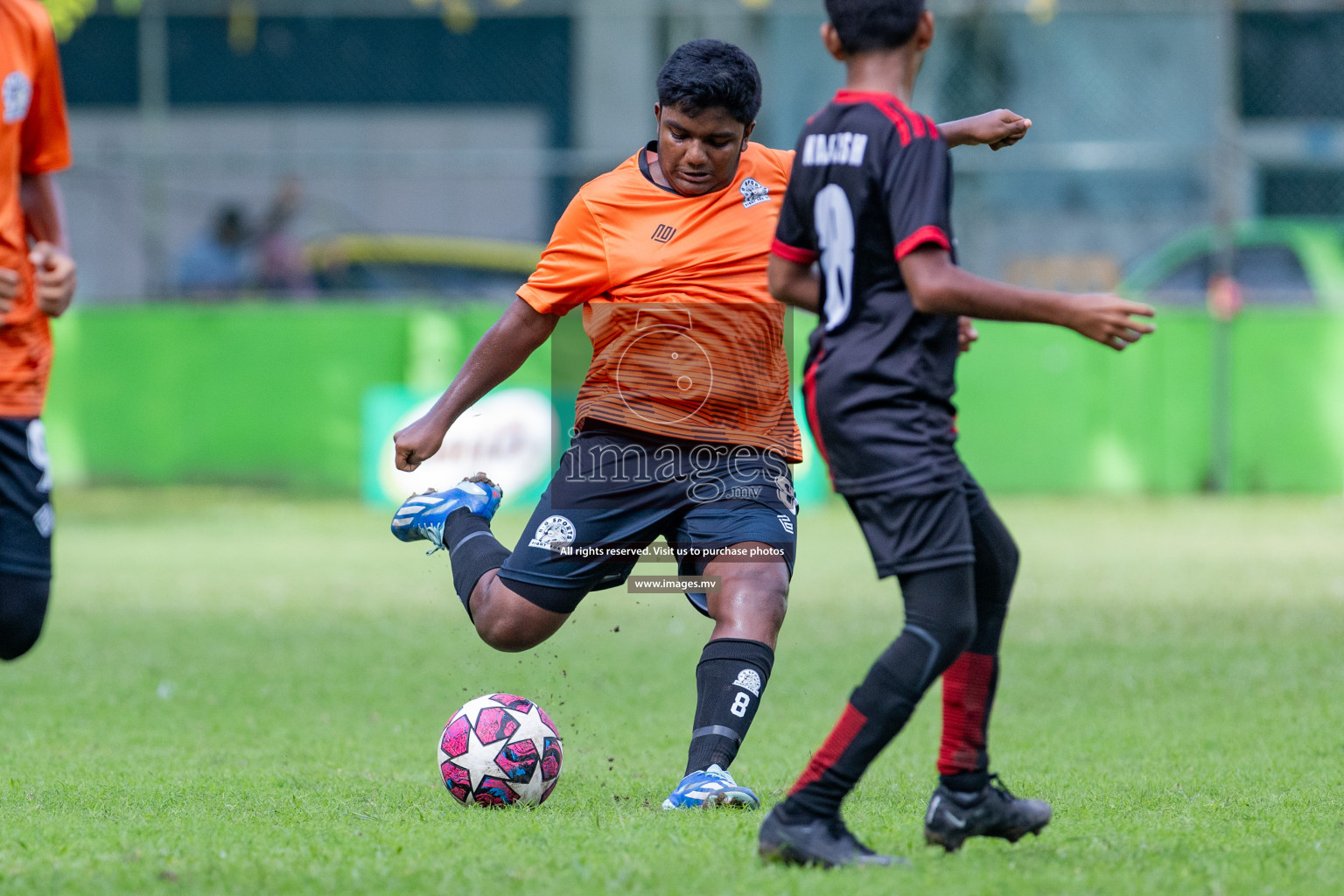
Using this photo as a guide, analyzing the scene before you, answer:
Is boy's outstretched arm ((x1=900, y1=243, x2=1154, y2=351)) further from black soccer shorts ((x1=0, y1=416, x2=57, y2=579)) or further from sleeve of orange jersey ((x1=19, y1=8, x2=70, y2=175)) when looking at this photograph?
sleeve of orange jersey ((x1=19, y1=8, x2=70, y2=175))

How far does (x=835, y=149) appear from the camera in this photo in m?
3.69

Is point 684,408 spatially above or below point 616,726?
above

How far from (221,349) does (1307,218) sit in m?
11.3

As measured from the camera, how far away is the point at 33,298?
16.4ft

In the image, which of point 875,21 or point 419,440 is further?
point 419,440

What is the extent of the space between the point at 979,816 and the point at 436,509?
2.39 meters

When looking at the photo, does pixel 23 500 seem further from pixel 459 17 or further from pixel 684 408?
pixel 459 17

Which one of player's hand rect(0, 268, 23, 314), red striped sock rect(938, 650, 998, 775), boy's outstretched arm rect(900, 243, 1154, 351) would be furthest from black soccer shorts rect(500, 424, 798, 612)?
player's hand rect(0, 268, 23, 314)

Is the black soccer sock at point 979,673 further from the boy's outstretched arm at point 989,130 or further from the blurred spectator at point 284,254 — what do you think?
the blurred spectator at point 284,254

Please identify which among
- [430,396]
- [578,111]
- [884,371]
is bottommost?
[430,396]

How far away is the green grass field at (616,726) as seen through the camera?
381 centimetres

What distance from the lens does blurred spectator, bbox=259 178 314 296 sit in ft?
55.2

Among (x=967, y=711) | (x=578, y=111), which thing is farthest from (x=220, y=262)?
(x=967, y=711)

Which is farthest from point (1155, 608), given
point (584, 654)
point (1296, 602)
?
point (584, 654)
